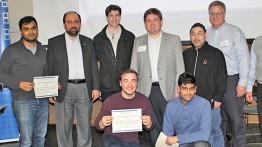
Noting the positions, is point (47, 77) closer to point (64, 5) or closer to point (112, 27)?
point (112, 27)

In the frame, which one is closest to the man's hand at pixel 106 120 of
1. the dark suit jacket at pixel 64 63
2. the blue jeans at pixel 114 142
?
the blue jeans at pixel 114 142

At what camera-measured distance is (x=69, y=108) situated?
15.5 ft

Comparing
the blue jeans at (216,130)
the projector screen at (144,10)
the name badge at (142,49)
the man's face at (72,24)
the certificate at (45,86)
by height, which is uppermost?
the projector screen at (144,10)

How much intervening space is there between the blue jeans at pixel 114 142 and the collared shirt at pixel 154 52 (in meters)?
1.04

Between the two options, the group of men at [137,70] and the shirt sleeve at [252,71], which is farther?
the shirt sleeve at [252,71]

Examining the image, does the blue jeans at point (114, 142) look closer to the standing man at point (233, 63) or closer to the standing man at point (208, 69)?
the standing man at point (208, 69)

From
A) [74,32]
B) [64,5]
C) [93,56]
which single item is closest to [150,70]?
[93,56]

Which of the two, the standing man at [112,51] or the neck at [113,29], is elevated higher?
the neck at [113,29]

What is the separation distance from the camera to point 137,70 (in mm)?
4660

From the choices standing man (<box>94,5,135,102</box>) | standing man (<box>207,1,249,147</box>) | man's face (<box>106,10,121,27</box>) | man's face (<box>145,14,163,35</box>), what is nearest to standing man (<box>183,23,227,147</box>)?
standing man (<box>207,1,249,147</box>)

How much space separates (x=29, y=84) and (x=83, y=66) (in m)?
0.79

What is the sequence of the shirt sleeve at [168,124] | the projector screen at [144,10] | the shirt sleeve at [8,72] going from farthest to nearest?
the projector screen at [144,10] → the shirt sleeve at [8,72] → the shirt sleeve at [168,124]

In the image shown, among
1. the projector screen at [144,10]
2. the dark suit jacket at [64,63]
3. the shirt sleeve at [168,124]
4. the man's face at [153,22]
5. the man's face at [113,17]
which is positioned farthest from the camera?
the projector screen at [144,10]

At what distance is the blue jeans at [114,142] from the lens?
3.79 meters
